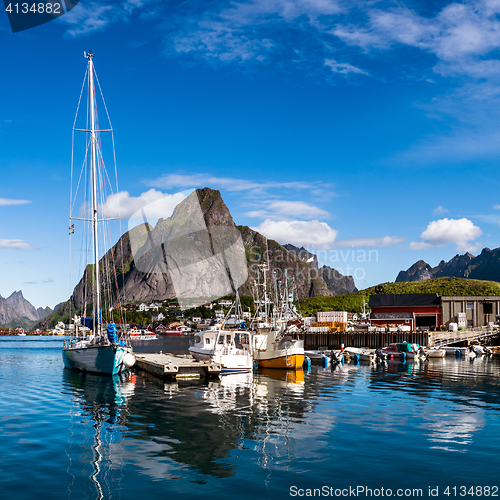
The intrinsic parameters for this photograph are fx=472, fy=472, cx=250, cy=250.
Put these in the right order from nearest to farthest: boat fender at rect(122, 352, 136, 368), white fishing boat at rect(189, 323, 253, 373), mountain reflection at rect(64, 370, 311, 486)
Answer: mountain reflection at rect(64, 370, 311, 486), boat fender at rect(122, 352, 136, 368), white fishing boat at rect(189, 323, 253, 373)

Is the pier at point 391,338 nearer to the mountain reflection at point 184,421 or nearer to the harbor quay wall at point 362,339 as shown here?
the harbor quay wall at point 362,339

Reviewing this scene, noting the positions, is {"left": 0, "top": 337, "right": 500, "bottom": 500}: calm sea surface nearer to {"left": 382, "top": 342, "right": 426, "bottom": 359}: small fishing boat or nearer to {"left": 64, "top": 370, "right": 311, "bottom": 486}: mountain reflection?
{"left": 64, "top": 370, "right": 311, "bottom": 486}: mountain reflection

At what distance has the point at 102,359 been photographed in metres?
46.9

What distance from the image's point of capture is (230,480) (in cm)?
1591

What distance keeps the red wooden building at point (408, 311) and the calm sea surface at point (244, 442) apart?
7147cm

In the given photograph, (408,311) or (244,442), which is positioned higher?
(408,311)

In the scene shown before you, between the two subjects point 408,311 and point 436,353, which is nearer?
point 436,353

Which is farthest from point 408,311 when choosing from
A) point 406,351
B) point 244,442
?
point 244,442

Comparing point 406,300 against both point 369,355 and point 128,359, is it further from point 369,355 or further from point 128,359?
Result: point 128,359

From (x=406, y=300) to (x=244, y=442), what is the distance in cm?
9965

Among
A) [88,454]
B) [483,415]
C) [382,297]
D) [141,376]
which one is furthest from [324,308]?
[88,454]

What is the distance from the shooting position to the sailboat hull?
46.1 m

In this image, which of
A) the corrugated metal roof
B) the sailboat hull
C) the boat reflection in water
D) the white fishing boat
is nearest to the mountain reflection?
the boat reflection in water

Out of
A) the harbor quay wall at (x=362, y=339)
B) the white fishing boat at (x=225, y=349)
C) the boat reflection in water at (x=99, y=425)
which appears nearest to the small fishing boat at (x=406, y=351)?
the harbor quay wall at (x=362, y=339)
